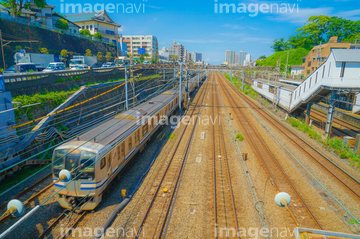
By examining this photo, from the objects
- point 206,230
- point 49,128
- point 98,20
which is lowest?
point 206,230

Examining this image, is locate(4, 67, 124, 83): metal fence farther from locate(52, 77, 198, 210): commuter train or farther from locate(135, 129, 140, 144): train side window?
locate(135, 129, 140, 144): train side window

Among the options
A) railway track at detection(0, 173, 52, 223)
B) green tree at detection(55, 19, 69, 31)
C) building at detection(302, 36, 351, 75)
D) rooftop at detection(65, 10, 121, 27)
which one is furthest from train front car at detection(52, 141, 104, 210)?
rooftop at detection(65, 10, 121, 27)

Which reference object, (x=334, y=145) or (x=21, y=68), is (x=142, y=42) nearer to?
(x=21, y=68)

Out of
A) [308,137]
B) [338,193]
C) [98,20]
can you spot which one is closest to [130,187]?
[338,193]

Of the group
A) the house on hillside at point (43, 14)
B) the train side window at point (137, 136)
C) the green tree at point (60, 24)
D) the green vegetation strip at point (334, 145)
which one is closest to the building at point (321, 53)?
the green vegetation strip at point (334, 145)

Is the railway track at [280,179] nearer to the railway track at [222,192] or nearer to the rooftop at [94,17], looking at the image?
the railway track at [222,192]

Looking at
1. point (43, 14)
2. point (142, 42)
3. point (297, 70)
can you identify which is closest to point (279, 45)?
point (297, 70)

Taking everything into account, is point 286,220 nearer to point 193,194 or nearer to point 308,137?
point 193,194
